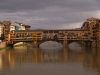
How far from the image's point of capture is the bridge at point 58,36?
58481 millimetres

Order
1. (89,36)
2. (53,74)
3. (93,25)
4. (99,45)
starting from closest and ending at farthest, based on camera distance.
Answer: (53,74), (99,45), (89,36), (93,25)

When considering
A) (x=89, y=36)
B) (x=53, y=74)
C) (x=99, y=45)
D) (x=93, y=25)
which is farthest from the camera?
(x=93, y=25)

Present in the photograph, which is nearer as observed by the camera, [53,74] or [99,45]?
[53,74]

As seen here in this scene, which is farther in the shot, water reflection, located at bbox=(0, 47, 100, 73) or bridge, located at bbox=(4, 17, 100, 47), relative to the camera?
bridge, located at bbox=(4, 17, 100, 47)

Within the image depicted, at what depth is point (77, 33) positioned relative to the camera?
197ft

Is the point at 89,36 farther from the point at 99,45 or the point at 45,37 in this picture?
the point at 45,37

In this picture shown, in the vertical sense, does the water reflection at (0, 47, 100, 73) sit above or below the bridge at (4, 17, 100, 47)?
below

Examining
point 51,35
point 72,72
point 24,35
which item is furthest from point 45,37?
point 72,72

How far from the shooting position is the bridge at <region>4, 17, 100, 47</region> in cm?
5848

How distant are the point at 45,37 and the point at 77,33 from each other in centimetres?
795

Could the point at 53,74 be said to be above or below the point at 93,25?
below

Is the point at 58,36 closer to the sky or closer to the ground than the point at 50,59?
closer to the sky

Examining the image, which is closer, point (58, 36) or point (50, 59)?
point (50, 59)

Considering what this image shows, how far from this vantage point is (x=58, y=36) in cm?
5894
